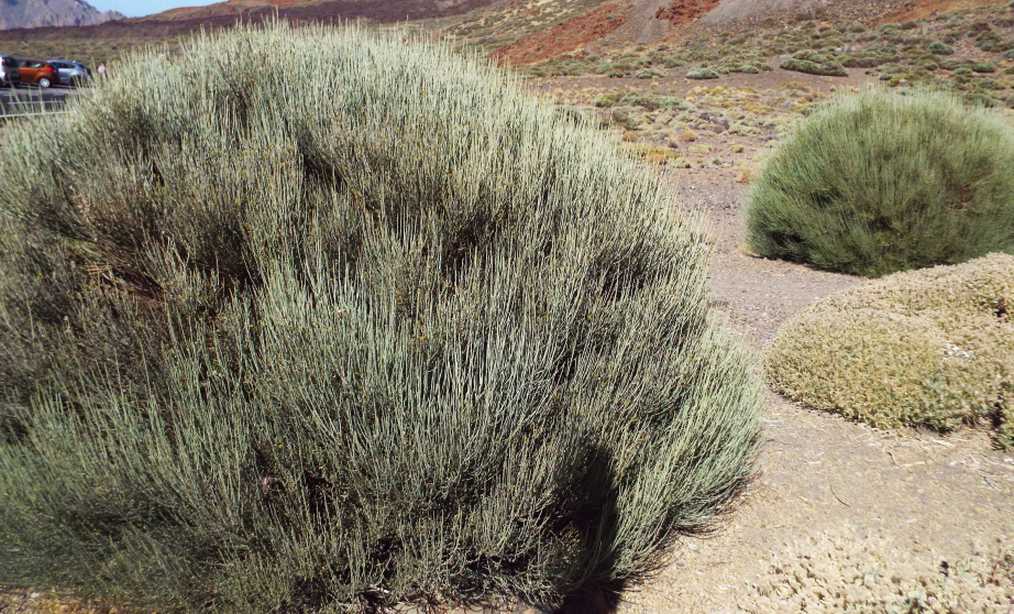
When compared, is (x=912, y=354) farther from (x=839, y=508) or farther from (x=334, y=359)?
(x=334, y=359)

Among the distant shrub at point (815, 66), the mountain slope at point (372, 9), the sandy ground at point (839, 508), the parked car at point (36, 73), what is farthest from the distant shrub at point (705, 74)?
the mountain slope at point (372, 9)

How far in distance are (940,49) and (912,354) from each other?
36594 mm

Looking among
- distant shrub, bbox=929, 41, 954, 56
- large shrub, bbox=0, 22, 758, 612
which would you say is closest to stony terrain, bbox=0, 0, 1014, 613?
large shrub, bbox=0, 22, 758, 612

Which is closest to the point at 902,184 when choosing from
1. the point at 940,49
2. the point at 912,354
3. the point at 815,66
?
the point at 912,354

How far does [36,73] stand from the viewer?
26.4 meters

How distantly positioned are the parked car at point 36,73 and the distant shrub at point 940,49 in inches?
1628

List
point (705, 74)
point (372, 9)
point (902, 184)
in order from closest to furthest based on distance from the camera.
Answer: point (902, 184) < point (705, 74) < point (372, 9)

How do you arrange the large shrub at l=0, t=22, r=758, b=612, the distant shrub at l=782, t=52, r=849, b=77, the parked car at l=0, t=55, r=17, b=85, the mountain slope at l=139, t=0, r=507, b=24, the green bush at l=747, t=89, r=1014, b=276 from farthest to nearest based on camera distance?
the mountain slope at l=139, t=0, r=507, b=24
the distant shrub at l=782, t=52, r=849, b=77
the parked car at l=0, t=55, r=17, b=85
the green bush at l=747, t=89, r=1014, b=276
the large shrub at l=0, t=22, r=758, b=612

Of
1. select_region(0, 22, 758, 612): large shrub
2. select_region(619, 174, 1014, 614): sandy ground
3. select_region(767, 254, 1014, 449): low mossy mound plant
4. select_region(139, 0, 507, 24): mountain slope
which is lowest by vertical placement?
select_region(619, 174, 1014, 614): sandy ground

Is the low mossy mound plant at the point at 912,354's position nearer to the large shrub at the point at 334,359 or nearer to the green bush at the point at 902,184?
the large shrub at the point at 334,359

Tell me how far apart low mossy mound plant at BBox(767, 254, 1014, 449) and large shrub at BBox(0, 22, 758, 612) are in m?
1.31

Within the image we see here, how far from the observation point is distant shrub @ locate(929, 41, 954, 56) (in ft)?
106

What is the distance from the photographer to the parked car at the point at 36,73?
85.9 feet

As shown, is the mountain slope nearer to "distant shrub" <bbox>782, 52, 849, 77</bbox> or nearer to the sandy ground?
"distant shrub" <bbox>782, 52, 849, 77</bbox>
